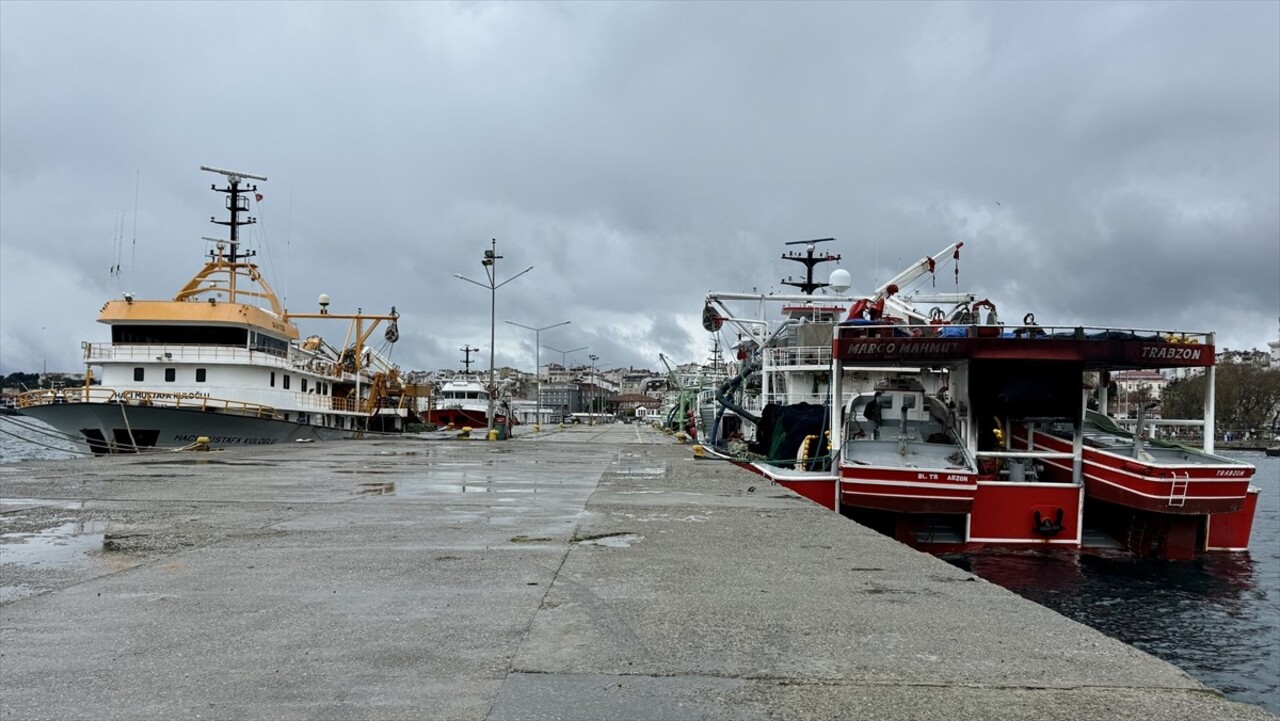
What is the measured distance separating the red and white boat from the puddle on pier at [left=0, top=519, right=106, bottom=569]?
1207 cm

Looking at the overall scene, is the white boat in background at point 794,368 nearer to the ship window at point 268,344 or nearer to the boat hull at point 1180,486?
the boat hull at point 1180,486

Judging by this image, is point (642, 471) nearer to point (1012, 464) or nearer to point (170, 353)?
point (1012, 464)

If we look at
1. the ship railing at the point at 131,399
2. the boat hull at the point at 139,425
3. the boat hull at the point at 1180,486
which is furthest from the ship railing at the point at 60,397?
the boat hull at the point at 1180,486

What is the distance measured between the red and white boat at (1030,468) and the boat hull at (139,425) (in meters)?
20.4

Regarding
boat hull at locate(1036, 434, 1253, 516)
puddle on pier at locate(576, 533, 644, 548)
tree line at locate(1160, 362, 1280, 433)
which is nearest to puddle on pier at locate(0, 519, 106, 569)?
puddle on pier at locate(576, 533, 644, 548)

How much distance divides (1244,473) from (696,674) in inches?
591

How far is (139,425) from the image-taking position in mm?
28828

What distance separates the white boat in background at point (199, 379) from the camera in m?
28.8

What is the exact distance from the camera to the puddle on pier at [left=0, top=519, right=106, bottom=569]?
736cm

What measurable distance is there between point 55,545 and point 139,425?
23.3 m

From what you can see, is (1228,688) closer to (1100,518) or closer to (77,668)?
(1100,518)

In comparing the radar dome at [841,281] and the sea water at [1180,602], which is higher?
the radar dome at [841,281]

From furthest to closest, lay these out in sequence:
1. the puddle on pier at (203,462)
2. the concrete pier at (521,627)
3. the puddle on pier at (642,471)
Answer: the puddle on pier at (642,471), the puddle on pier at (203,462), the concrete pier at (521,627)

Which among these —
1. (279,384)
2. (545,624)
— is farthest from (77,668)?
(279,384)
